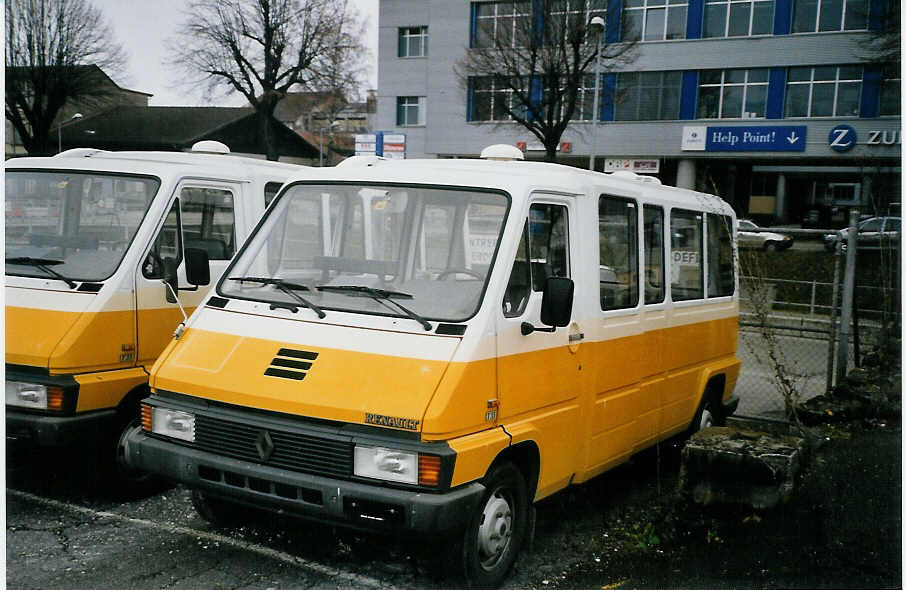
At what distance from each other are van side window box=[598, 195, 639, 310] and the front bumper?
73.7 inches

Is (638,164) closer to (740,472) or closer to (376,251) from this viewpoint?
(740,472)

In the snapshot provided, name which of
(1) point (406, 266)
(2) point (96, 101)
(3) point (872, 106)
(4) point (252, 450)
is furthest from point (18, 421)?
(3) point (872, 106)

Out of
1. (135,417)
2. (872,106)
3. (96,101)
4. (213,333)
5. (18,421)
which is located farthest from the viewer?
(872,106)

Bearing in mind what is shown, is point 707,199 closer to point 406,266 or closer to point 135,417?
point 406,266

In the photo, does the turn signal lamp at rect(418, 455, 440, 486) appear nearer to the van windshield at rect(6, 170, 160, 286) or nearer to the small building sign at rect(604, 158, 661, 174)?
the van windshield at rect(6, 170, 160, 286)

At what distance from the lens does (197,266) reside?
589 cm

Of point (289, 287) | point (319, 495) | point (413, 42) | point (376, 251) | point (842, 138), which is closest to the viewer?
point (319, 495)

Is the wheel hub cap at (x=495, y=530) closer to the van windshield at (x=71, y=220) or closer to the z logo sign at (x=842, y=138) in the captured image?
the van windshield at (x=71, y=220)

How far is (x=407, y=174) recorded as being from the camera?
5332 millimetres

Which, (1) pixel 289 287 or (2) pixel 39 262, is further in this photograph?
(2) pixel 39 262

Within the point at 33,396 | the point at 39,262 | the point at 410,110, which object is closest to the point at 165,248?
the point at 39,262

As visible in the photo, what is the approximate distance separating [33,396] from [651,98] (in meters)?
34.1

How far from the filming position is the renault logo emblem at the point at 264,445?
4.52 m

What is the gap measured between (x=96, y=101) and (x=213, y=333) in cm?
2116
